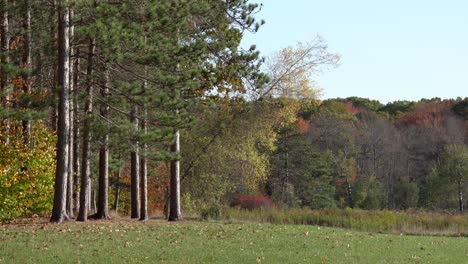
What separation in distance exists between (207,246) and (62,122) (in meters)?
6.68

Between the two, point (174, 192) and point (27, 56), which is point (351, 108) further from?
point (27, 56)

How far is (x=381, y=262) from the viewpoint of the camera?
47.1 ft

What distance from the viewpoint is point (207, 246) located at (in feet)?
51.1

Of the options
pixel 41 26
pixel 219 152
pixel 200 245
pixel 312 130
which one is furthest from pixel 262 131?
pixel 312 130

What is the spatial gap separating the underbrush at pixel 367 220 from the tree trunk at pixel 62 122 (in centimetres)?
894

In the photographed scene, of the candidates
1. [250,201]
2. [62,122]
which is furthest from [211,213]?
[62,122]

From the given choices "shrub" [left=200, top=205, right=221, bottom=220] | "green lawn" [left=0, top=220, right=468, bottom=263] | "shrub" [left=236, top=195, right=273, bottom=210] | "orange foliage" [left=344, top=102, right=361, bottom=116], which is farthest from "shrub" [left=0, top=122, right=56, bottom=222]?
"orange foliage" [left=344, top=102, right=361, bottom=116]

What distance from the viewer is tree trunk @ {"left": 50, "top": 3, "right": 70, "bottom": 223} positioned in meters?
19.6

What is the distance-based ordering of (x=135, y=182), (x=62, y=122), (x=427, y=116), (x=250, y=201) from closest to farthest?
(x=62, y=122) < (x=135, y=182) < (x=250, y=201) < (x=427, y=116)

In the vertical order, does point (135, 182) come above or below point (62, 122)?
below

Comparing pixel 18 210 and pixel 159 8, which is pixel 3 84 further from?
pixel 159 8

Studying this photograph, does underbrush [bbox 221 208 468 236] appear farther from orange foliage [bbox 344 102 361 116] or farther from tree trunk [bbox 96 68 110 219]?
orange foliage [bbox 344 102 361 116]

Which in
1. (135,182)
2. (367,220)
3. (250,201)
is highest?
(135,182)

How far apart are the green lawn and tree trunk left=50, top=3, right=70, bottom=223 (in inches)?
32.4
